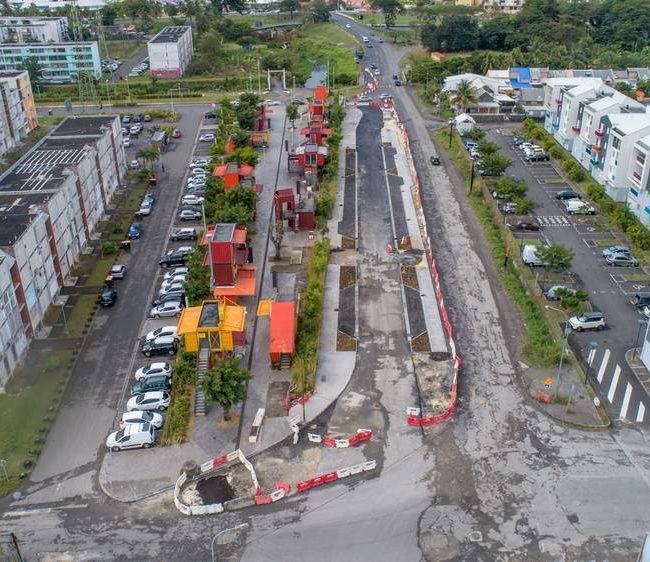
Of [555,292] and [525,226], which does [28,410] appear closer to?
[555,292]

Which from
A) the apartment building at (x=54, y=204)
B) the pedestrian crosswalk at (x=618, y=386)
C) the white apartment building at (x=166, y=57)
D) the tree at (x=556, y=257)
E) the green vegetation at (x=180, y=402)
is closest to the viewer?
the green vegetation at (x=180, y=402)

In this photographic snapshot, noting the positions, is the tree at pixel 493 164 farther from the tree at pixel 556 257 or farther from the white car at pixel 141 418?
the white car at pixel 141 418

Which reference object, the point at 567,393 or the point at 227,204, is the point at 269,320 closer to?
the point at 227,204

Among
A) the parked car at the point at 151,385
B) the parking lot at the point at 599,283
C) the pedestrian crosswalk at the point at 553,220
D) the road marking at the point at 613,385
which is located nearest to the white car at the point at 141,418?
the parked car at the point at 151,385

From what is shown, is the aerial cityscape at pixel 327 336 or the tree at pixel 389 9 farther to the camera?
the tree at pixel 389 9

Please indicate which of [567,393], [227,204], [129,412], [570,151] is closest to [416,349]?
[567,393]

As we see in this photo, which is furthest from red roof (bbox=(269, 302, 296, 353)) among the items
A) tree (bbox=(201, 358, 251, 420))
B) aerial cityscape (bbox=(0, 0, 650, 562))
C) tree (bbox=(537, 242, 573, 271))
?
tree (bbox=(537, 242, 573, 271))

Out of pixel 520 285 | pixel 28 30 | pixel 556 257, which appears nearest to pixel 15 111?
pixel 28 30

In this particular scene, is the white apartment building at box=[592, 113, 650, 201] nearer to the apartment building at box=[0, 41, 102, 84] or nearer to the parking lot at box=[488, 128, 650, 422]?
the parking lot at box=[488, 128, 650, 422]
